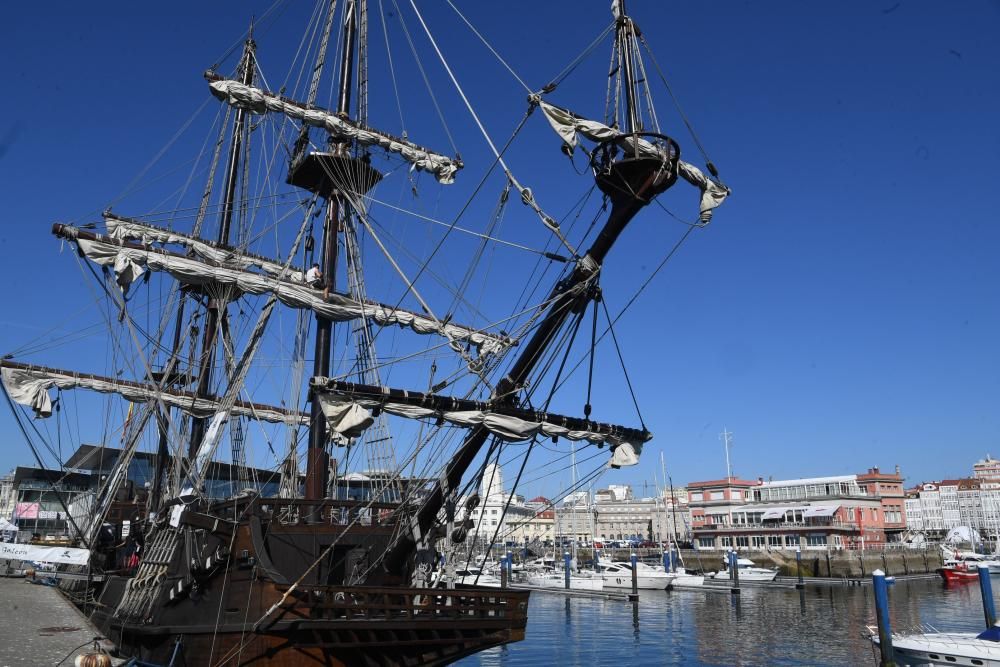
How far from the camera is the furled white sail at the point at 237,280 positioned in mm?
22781

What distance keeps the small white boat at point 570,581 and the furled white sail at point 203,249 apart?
36221mm

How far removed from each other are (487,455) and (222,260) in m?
15.7

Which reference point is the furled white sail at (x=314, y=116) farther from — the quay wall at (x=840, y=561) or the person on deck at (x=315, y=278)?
the quay wall at (x=840, y=561)

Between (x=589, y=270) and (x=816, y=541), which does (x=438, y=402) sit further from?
(x=816, y=541)

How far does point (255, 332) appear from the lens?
24953 millimetres

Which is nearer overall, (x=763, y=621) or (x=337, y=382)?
(x=337, y=382)

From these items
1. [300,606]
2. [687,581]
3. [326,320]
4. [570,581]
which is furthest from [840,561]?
[300,606]

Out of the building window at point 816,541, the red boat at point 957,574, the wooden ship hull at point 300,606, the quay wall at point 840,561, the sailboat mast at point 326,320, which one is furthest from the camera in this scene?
the building window at point 816,541

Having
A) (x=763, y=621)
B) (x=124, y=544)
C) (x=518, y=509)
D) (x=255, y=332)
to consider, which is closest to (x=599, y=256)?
(x=255, y=332)

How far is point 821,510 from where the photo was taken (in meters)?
76.2

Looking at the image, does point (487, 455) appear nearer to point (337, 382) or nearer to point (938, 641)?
point (337, 382)

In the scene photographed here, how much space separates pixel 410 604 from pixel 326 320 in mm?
11540

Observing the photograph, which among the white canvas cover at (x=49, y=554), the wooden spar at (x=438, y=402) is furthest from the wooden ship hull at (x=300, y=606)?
the white canvas cover at (x=49, y=554)

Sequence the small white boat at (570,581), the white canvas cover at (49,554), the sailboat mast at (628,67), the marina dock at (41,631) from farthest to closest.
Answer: the small white boat at (570,581), the white canvas cover at (49,554), the marina dock at (41,631), the sailboat mast at (628,67)
